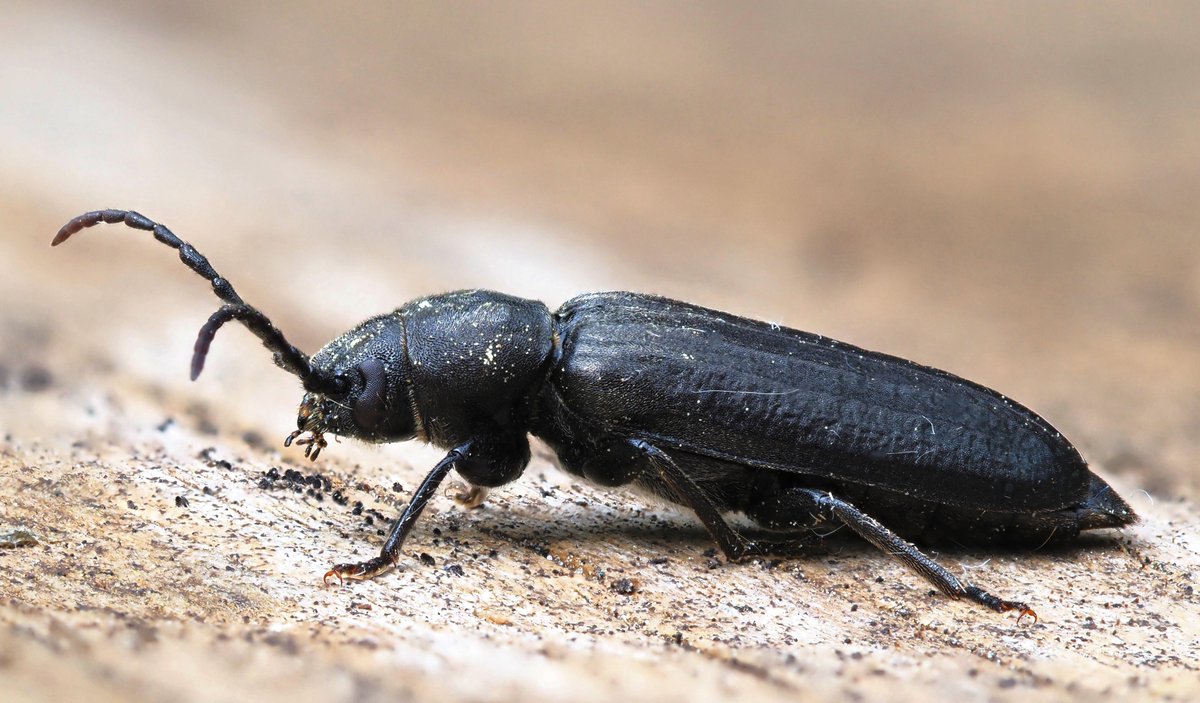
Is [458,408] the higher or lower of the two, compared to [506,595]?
higher

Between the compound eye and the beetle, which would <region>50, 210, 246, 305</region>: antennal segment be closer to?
the beetle

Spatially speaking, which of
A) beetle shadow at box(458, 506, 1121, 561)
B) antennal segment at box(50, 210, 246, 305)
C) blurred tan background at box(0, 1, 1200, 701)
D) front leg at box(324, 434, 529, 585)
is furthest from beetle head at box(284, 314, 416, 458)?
beetle shadow at box(458, 506, 1121, 561)

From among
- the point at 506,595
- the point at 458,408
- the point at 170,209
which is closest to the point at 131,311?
the point at 170,209

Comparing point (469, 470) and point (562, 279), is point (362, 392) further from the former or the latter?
point (562, 279)

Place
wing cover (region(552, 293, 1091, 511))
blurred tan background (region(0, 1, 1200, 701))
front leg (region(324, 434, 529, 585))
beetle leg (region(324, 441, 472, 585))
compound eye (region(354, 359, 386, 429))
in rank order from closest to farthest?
1. blurred tan background (region(0, 1, 1200, 701))
2. beetle leg (region(324, 441, 472, 585))
3. front leg (region(324, 434, 529, 585))
4. wing cover (region(552, 293, 1091, 511))
5. compound eye (region(354, 359, 386, 429))

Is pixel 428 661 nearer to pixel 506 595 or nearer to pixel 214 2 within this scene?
pixel 506 595

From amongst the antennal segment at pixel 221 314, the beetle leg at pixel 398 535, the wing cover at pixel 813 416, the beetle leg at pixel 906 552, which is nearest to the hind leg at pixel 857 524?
the beetle leg at pixel 906 552
